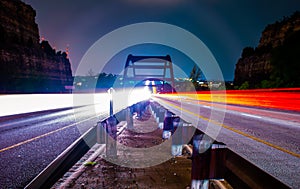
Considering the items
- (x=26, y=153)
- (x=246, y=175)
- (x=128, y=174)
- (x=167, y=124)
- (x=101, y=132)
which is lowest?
(x=26, y=153)

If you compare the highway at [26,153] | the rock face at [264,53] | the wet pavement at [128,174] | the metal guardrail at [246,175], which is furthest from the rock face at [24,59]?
the rock face at [264,53]

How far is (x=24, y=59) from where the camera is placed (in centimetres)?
6781

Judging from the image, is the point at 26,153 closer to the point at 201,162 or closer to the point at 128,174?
the point at 128,174

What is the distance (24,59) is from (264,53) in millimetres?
83830

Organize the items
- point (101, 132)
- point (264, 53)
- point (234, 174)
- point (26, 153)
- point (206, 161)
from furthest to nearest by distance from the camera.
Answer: point (264, 53)
point (26, 153)
point (101, 132)
point (206, 161)
point (234, 174)

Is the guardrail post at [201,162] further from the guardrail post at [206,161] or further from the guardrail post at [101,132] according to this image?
the guardrail post at [101,132]

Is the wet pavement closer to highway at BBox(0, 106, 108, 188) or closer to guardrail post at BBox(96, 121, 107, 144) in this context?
guardrail post at BBox(96, 121, 107, 144)

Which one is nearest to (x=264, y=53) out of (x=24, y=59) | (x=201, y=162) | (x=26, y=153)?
(x=24, y=59)

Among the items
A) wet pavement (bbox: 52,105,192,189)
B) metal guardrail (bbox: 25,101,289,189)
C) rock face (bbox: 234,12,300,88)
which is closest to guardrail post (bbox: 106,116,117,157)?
wet pavement (bbox: 52,105,192,189)

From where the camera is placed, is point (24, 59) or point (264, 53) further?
point (264, 53)

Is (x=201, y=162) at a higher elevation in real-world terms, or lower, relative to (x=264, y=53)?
lower

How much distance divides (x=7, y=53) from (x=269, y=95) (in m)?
62.7

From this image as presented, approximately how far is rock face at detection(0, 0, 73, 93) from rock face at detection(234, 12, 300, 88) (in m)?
68.0

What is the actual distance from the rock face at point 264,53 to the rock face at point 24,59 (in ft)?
223
